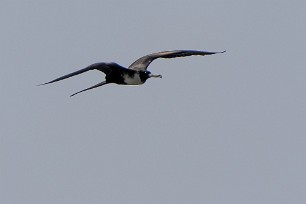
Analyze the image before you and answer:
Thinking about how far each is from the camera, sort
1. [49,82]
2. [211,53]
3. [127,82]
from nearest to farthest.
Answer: [49,82], [127,82], [211,53]

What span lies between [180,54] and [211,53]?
135 centimetres

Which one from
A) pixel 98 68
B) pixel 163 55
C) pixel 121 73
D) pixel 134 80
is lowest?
pixel 134 80

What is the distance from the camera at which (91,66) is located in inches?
1206

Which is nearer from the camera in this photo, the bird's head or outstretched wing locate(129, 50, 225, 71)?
the bird's head

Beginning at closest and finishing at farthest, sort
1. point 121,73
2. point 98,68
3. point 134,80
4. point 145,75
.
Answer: point 98,68
point 121,73
point 134,80
point 145,75

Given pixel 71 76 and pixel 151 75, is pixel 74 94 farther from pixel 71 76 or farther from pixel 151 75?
pixel 151 75

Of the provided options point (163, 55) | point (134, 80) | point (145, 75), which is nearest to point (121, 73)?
point (134, 80)

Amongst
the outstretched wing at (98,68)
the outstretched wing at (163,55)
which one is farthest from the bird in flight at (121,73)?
the outstretched wing at (163,55)

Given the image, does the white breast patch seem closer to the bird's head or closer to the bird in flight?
the bird in flight

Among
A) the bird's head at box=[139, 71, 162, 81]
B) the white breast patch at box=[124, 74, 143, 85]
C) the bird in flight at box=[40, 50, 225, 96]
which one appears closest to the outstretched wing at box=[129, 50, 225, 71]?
the bird in flight at box=[40, 50, 225, 96]

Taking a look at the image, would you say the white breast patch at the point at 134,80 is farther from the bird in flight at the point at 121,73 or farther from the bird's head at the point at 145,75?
the bird's head at the point at 145,75

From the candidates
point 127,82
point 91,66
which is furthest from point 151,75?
point 91,66

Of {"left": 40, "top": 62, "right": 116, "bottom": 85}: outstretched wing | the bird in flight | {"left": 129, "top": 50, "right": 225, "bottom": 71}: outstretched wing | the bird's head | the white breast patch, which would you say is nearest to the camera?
{"left": 40, "top": 62, "right": 116, "bottom": 85}: outstretched wing

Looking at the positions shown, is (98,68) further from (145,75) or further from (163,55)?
(163,55)
